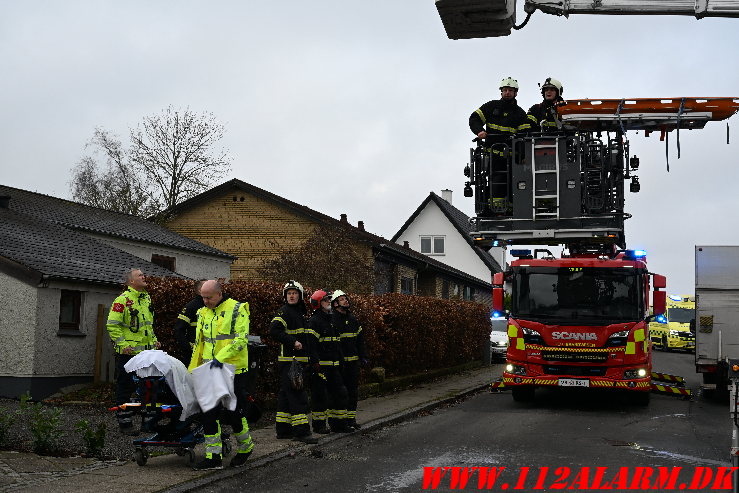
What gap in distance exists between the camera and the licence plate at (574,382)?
14.4m

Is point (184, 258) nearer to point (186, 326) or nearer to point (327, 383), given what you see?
point (327, 383)

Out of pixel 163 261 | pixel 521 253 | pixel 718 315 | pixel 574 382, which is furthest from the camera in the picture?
pixel 163 261

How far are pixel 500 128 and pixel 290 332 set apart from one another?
566cm

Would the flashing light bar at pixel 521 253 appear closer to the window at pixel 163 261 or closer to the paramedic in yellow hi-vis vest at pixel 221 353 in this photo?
the paramedic in yellow hi-vis vest at pixel 221 353

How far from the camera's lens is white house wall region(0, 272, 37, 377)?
47.4ft

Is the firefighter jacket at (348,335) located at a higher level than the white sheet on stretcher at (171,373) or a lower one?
higher

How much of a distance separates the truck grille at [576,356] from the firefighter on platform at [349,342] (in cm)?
416

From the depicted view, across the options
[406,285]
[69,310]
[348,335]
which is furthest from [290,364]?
[406,285]

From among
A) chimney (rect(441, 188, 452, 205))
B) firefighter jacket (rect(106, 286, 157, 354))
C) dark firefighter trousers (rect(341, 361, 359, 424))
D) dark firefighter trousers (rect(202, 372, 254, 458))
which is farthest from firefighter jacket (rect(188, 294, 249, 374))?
chimney (rect(441, 188, 452, 205))

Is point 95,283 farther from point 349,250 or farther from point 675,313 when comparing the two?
point 675,313

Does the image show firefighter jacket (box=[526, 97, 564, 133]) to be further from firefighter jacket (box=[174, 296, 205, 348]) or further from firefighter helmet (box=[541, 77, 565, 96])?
firefighter jacket (box=[174, 296, 205, 348])

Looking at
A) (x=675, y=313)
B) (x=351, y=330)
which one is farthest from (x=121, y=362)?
(x=675, y=313)

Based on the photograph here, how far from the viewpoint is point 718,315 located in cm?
1641

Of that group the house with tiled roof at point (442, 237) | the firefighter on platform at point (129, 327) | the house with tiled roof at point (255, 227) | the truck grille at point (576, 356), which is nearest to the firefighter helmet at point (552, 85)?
the truck grille at point (576, 356)
